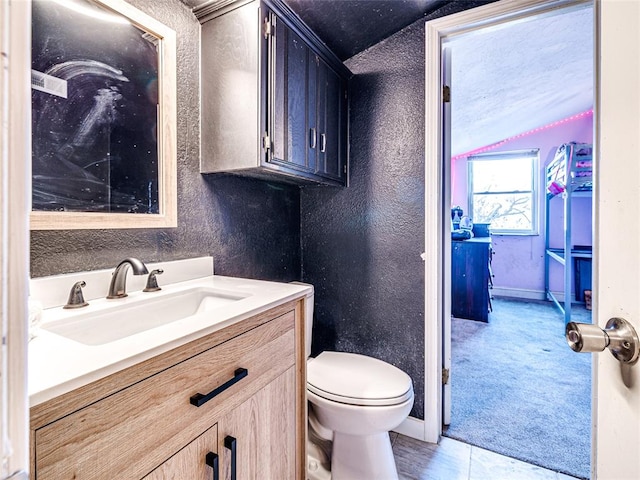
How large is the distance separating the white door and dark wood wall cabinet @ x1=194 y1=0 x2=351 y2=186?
952 millimetres

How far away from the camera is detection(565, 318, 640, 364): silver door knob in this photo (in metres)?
0.46

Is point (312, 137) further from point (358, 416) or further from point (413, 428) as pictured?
point (413, 428)

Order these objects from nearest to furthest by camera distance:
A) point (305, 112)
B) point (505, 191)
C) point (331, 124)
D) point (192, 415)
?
1. point (192, 415)
2. point (305, 112)
3. point (331, 124)
4. point (505, 191)

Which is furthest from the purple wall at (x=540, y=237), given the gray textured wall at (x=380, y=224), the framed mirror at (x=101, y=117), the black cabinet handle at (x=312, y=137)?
the framed mirror at (x=101, y=117)

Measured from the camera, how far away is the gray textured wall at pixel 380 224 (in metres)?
1.64

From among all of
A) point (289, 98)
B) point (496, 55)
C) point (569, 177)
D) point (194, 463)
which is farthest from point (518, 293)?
point (194, 463)

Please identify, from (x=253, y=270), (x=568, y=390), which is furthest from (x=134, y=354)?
(x=568, y=390)

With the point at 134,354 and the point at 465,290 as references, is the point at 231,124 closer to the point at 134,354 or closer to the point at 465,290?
the point at 134,354

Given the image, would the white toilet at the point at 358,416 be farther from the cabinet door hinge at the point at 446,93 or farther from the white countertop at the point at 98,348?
the cabinet door hinge at the point at 446,93

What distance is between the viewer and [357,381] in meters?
1.34

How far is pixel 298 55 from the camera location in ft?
4.39

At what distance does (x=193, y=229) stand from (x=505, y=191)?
4.79 meters

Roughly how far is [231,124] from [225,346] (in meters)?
0.84

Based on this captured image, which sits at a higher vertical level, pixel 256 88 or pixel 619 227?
pixel 256 88
